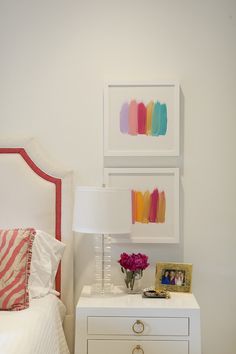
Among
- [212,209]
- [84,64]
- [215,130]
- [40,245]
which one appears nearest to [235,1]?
[215,130]

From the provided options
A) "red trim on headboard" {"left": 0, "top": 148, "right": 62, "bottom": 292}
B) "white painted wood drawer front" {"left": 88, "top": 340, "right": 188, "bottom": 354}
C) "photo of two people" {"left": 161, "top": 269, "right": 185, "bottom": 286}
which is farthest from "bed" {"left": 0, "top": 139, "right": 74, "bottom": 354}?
"photo of two people" {"left": 161, "top": 269, "right": 185, "bottom": 286}

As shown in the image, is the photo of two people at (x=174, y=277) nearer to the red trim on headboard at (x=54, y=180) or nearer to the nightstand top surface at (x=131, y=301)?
the nightstand top surface at (x=131, y=301)

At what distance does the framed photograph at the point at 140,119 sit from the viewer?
2.85 m

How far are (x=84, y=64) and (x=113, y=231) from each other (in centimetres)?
99

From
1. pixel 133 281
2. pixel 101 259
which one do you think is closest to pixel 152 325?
pixel 133 281

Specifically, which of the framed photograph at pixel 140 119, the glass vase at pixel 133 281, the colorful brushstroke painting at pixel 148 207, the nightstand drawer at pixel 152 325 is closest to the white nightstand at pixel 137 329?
the nightstand drawer at pixel 152 325

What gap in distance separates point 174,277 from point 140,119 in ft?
2.94

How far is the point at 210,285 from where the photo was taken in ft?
9.52

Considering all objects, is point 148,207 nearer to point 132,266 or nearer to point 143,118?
point 132,266

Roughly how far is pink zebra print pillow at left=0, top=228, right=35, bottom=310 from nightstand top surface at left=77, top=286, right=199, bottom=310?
0.29 m

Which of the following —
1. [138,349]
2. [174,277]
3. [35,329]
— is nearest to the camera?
[35,329]

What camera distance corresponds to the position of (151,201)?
286cm

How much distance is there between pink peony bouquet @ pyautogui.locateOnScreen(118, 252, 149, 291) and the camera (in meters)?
2.69

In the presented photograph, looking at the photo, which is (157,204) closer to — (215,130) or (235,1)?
(215,130)
